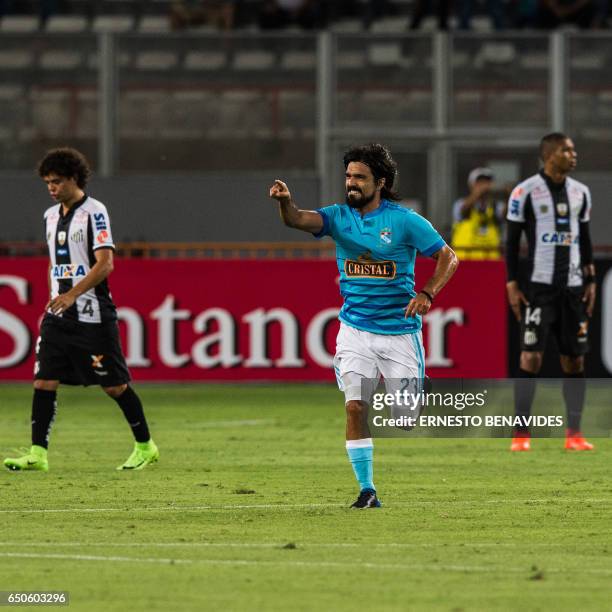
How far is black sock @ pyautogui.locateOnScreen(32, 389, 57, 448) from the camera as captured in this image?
10836 millimetres

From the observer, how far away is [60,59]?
23000mm

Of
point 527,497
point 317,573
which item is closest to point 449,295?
point 527,497

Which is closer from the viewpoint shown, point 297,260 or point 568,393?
point 568,393

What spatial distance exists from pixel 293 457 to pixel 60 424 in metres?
3.29

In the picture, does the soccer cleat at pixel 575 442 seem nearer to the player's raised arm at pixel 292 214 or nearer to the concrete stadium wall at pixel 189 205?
the player's raised arm at pixel 292 214

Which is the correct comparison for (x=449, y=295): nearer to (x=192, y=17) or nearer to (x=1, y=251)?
(x=1, y=251)

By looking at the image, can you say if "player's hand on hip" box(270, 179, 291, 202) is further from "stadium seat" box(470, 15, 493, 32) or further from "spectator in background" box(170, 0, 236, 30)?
"stadium seat" box(470, 15, 493, 32)

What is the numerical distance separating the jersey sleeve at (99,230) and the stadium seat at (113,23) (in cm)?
1431


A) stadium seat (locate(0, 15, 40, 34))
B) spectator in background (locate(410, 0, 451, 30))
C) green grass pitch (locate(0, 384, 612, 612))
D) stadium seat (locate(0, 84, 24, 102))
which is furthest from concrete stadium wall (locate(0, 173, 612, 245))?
green grass pitch (locate(0, 384, 612, 612))

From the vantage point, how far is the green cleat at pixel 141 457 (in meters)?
10.9

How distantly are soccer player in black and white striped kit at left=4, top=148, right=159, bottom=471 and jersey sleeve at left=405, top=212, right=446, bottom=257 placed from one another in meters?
2.54

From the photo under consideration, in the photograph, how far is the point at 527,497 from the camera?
9336 millimetres

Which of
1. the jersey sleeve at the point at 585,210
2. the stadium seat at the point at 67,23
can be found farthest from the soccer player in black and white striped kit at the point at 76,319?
the stadium seat at the point at 67,23

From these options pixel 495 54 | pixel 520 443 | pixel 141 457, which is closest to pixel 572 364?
pixel 520 443
